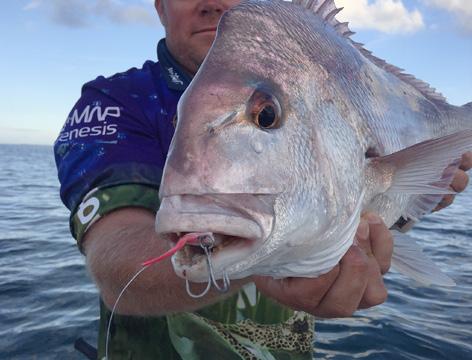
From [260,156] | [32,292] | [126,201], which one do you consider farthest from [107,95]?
[32,292]

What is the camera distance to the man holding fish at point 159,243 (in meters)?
1.61

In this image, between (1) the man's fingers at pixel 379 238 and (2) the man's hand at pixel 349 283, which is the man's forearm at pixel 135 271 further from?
Result: (1) the man's fingers at pixel 379 238

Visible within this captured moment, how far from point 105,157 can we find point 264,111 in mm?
1038

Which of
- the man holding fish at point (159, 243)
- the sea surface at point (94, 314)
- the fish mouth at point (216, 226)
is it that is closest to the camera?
the fish mouth at point (216, 226)

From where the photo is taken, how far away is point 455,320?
17.4 feet

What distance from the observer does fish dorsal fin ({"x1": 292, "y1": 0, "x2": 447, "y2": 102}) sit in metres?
1.98

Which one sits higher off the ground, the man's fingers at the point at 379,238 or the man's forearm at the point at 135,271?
the man's fingers at the point at 379,238

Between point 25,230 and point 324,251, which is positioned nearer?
point 324,251

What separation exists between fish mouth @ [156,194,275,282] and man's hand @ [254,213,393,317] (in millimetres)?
440

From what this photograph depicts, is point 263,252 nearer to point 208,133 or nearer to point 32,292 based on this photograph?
point 208,133

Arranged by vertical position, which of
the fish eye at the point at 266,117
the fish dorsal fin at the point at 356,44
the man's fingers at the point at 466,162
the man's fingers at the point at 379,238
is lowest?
the man's fingers at the point at 379,238

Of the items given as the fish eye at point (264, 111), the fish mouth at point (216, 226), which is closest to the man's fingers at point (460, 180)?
the fish eye at point (264, 111)

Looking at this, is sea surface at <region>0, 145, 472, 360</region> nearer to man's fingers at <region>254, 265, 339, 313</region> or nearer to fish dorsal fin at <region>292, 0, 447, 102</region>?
fish dorsal fin at <region>292, 0, 447, 102</region>

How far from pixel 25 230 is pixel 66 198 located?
796 cm
